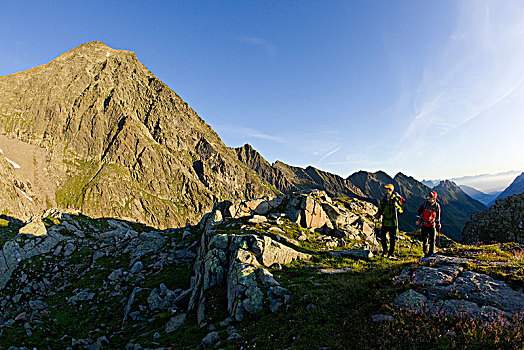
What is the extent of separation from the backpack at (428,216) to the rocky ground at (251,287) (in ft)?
6.95

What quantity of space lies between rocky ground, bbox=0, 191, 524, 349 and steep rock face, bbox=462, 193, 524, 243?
1816cm

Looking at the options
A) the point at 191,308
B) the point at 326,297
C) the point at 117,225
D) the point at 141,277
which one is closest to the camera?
the point at 326,297

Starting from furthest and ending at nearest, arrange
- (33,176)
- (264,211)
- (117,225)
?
(33,176), (117,225), (264,211)

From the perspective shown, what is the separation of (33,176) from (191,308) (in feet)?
838

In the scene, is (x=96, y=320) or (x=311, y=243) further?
(x=311, y=243)

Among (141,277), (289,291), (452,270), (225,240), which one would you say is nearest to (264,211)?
(225,240)

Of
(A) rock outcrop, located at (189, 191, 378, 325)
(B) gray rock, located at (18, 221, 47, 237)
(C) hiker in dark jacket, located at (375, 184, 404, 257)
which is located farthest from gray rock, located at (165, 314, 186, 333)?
(B) gray rock, located at (18, 221, 47, 237)

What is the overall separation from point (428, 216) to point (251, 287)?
1389cm

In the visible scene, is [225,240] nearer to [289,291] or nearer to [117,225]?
[289,291]

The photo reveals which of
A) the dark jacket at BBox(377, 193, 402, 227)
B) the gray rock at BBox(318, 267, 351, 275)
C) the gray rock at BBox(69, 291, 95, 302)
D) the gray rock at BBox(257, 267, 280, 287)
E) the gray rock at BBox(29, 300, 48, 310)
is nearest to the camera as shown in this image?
the gray rock at BBox(257, 267, 280, 287)

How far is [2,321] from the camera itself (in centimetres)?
2017

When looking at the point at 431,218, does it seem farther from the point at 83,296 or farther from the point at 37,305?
the point at 37,305

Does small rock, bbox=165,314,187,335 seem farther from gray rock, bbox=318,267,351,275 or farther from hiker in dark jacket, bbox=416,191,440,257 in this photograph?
hiker in dark jacket, bbox=416,191,440,257

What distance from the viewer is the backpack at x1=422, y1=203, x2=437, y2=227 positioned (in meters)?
16.2
